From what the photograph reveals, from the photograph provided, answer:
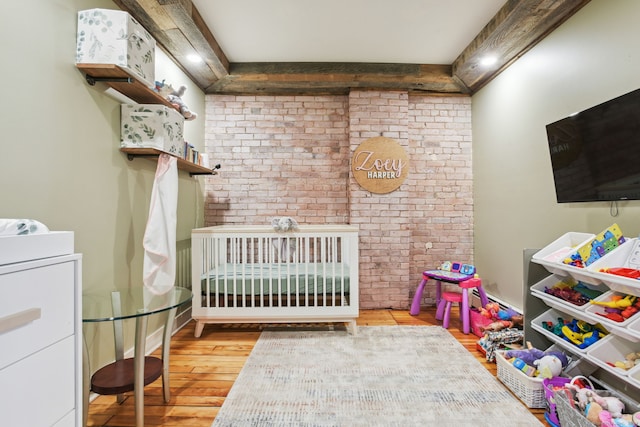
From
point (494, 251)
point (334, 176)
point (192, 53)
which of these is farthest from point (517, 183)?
point (192, 53)

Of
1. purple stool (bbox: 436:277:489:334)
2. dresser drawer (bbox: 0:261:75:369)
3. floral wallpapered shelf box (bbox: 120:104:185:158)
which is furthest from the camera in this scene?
purple stool (bbox: 436:277:489:334)

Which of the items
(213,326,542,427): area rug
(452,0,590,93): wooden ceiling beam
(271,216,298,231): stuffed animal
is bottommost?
(213,326,542,427): area rug

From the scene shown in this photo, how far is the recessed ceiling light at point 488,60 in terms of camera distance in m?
2.77

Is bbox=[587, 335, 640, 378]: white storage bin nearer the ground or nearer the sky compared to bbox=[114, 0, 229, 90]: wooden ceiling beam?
nearer the ground

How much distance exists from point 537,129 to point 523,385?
1.85 m

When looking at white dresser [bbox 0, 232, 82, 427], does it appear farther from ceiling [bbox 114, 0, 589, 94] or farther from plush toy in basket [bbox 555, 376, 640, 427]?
plush toy in basket [bbox 555, 376, 640, 427]

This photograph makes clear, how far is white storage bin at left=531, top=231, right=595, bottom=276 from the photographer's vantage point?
1.79 meters

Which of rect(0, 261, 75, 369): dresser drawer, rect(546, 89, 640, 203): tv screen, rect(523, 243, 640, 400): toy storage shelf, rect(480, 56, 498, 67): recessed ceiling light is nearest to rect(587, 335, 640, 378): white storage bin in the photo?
rect(523, 243, 640, 400): toy storage shelf

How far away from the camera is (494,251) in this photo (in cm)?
307

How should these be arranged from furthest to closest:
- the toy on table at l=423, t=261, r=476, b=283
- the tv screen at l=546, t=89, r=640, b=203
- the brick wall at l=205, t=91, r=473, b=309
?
the brick wall at l=205, t=91, r=473, b=309
the toy on table at l=423, t=261, r=476, b=283
the tv screen at l=546, t=89, r=640, b=203

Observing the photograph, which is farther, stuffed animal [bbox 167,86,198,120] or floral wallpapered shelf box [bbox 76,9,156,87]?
stuffed animal [bbox 167,86,198,120]

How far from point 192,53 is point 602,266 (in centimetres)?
316

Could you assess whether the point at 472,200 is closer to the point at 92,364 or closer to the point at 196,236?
the point at 196,236

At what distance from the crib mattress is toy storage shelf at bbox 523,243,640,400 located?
1.30m
